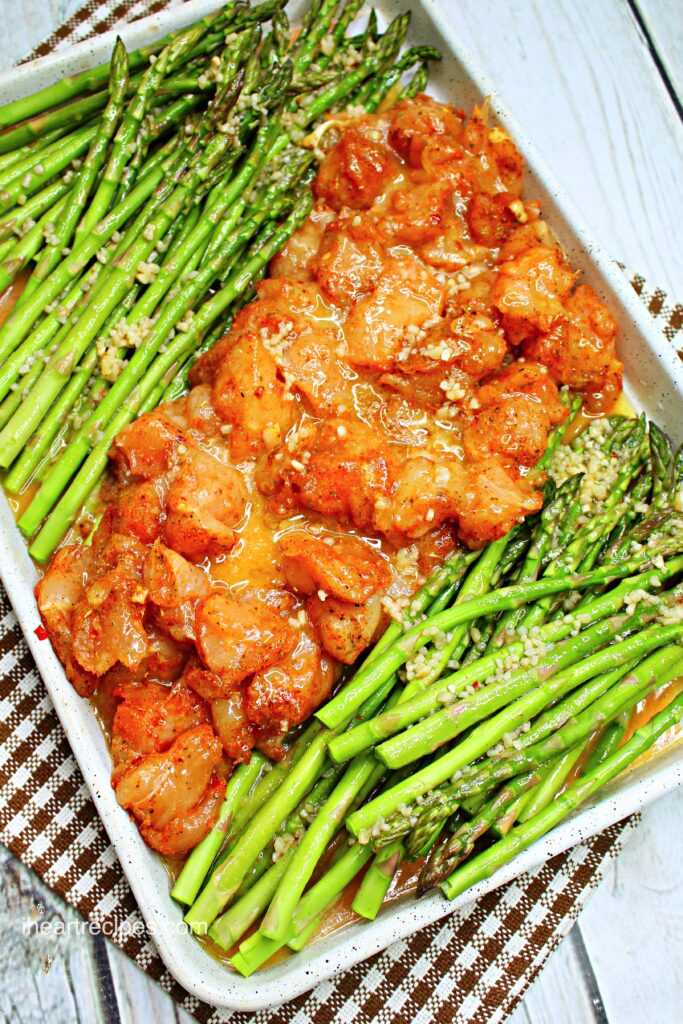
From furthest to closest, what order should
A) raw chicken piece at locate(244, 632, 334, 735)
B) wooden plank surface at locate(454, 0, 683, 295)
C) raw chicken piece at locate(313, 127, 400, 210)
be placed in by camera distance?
wooden plank surface at locate(454, 0, 683, 295) < raw chicken piece at locate(313, 127, 400, 210) < raw chicken piece at locate(244, 632, 334, 735)

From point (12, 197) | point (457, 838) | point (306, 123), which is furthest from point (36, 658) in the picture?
point (306, 123)

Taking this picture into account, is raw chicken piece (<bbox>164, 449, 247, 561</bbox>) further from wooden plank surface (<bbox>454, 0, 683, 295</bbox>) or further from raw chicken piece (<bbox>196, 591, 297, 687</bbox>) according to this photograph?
wooden plank surface (<bbox>454, 0, 683, 295</bbox>)

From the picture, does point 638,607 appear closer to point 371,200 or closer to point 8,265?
point 371,200

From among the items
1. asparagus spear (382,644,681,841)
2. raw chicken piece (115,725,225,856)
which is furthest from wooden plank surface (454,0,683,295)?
raw chicken piece (115,725,225,856)

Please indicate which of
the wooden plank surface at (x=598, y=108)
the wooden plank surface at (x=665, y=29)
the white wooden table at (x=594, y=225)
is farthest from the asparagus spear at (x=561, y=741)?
the wooden plank surface at (x=665, y=29)

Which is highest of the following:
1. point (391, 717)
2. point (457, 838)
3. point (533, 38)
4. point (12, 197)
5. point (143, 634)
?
point (12, 197)

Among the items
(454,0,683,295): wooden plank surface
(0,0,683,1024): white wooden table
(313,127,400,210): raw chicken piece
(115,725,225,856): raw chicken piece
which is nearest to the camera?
(115,725,225,856): raw chicken piece

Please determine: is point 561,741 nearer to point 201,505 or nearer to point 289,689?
point 289,689

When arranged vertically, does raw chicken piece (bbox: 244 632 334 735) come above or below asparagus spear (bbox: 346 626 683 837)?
above
